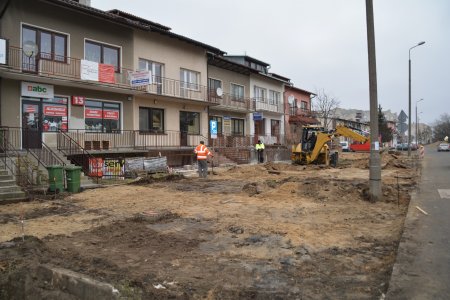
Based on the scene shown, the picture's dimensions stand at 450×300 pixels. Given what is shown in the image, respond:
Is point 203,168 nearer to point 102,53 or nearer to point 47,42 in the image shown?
point 102,53

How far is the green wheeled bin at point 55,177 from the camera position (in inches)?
593

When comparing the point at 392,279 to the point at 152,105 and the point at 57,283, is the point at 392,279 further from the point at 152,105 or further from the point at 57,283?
the point at 152,105

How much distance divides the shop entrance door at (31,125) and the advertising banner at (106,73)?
3.51 meters

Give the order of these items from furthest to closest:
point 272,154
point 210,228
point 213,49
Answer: point 272,154 < point 213,49 < point 210,228

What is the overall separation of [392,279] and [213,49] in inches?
1124

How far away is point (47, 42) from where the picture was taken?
21.0 metres

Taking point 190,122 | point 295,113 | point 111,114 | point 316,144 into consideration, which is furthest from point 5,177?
point 295,113

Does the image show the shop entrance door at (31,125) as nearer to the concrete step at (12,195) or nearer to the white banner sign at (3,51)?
the white banner sign at (3,51)

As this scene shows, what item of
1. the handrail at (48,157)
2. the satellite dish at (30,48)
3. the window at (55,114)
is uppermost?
the satellite dish at (30,48)

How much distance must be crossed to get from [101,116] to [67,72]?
328cm

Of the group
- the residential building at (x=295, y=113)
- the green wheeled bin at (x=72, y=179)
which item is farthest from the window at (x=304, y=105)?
the green wheeled bin at (x=72, y=179)

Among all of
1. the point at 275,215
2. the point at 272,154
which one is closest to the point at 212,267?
the point at 275,215

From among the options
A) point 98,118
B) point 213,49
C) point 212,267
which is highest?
point 213,49

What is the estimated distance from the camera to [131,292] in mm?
5031
